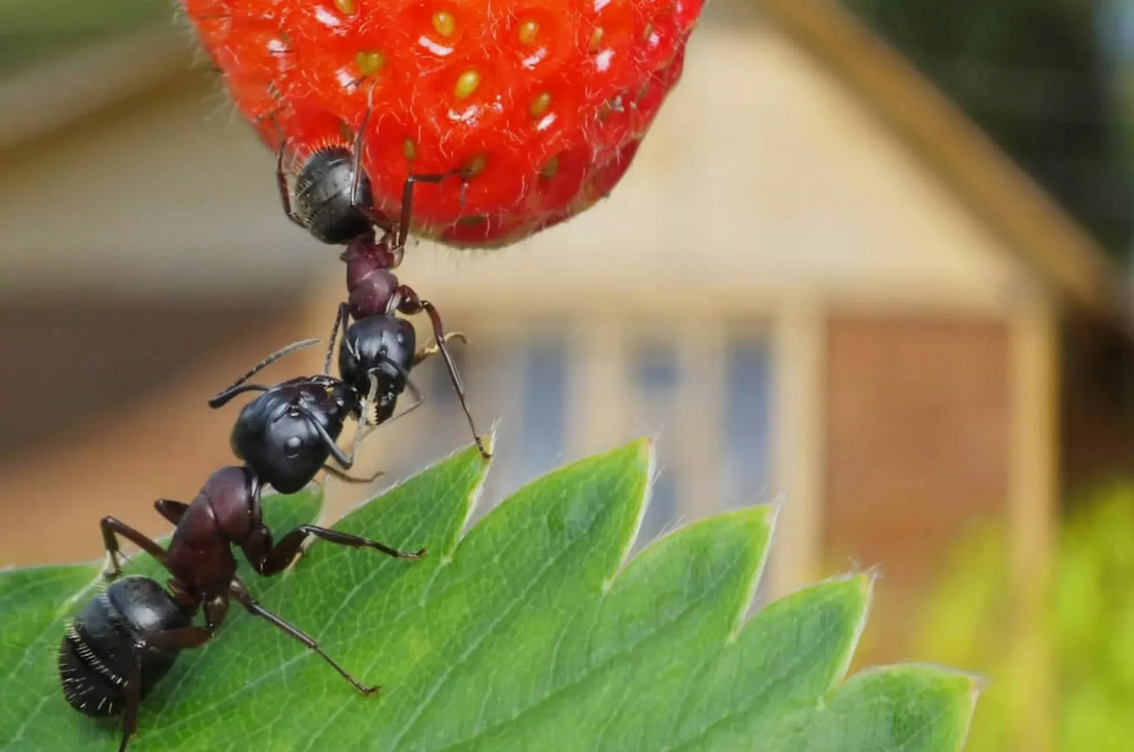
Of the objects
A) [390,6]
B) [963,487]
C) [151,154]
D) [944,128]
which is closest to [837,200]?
[944,128]

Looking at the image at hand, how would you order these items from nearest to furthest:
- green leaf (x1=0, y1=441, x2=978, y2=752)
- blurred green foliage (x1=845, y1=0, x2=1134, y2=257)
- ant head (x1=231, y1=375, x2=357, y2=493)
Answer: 1. green leaf (x1=0, y1=441, x2=978, y2=752)
2. ant head (x1=231, y1=375, x2=357, y2=493)
3. blurred green foliage (x1=845, y1=0, x2=1134, y2=257)

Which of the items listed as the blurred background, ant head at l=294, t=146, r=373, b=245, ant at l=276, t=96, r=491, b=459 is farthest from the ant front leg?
the blurred background

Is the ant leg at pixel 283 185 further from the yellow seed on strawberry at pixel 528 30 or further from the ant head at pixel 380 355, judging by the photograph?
the yellow seed on strawberry at pixel 528 30

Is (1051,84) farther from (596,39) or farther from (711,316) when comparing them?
(596,39)

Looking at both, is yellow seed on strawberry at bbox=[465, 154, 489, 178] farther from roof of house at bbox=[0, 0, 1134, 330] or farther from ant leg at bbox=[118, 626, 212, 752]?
roof of house at bbox=[0, 0, 1134, 330]

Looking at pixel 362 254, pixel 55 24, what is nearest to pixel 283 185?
pixel 362 254

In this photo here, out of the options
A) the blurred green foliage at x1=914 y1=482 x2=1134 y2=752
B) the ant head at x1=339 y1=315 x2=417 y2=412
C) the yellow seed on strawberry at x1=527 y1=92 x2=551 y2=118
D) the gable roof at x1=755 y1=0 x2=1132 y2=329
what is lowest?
the blurred green foliage at x1=914 y1=482 x2=1134 y2=752
